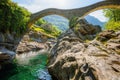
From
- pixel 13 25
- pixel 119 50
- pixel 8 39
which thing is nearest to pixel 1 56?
pixel 8 39

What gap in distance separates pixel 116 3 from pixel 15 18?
25.4 metres

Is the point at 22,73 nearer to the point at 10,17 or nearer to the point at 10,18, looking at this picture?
the point at 10,17

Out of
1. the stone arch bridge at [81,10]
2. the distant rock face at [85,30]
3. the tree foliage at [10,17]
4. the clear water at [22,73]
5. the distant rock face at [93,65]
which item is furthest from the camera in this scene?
the stone arch bridge at [81,10]

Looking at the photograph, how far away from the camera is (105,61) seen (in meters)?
13.2

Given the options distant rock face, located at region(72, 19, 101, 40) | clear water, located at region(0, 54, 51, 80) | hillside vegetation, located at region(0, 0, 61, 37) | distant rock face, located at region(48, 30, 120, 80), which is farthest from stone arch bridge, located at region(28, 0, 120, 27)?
distant rock face, located at region(48, 30, 120, 80)

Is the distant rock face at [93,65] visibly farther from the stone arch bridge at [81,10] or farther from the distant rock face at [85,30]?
the stone arch bridge at [81,10]

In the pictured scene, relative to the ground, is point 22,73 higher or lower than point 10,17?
lower

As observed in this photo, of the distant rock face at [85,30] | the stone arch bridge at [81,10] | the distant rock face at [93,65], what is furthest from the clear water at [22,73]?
the stone arch bridge at [81,10]

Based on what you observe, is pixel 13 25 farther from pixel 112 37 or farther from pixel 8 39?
pixel 112 37

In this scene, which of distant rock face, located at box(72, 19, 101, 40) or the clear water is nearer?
the clear water

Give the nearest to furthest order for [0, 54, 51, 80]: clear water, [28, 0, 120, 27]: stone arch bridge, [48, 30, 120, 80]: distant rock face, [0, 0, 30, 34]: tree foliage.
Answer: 1. [48, 30, 120, 80]: distant rock face
2. [0, 54, 51, 80]: clear water
3. [0, 0, 30, 34]: tree foliage
4. [28, 0, 120, 27]: stone arch bridge

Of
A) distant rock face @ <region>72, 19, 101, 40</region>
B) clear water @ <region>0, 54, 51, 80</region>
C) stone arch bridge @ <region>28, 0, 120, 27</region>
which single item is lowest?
clear water @ <region>0, 54, 51, 80</region>

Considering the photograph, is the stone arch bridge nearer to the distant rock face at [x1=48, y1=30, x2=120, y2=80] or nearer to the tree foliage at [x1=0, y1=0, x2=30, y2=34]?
the tree foliage at [x1=0, y1=0, x2=30, y2=34]

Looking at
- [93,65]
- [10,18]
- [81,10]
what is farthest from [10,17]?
[93,65]
